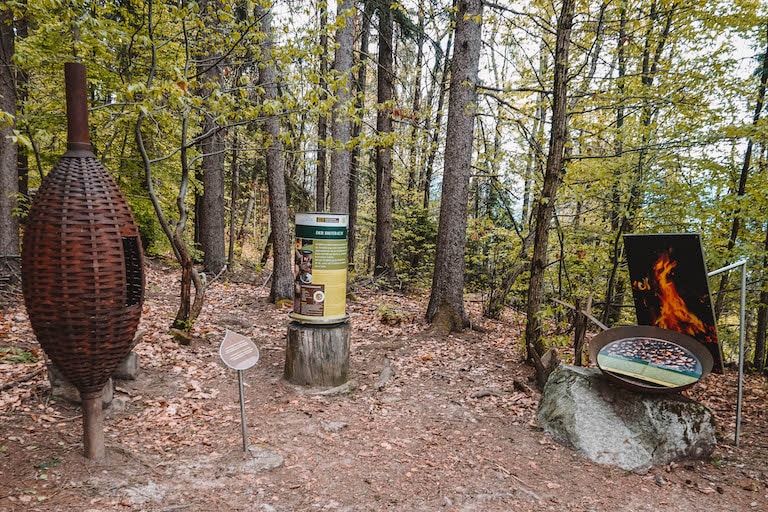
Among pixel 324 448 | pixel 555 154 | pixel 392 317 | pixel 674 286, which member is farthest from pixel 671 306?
pixel 392 317

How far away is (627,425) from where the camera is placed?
434 centimetres

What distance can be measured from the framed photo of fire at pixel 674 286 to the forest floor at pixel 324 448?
132cm

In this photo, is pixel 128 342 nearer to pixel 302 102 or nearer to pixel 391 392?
pixel 391 392

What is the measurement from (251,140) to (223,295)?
5.58 meters

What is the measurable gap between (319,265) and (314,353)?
113cm

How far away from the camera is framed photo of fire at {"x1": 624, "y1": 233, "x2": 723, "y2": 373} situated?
426 centimetres

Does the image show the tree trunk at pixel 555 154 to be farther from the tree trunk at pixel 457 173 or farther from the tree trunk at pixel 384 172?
the tree trunk at pixel 384 172

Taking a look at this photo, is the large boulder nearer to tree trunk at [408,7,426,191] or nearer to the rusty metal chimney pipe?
the rusty metal chimney pipe

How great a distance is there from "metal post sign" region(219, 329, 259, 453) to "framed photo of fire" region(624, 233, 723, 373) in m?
4.31

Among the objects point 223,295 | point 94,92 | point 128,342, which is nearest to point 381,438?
point 128,342

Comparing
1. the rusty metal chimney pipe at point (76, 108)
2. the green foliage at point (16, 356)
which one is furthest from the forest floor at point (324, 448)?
the rusty metal chimney pipe at point (76, 108)

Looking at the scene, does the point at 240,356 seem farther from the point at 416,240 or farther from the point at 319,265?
the point at 416,240

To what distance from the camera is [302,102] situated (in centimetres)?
578

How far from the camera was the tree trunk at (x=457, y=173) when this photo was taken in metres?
7.40
